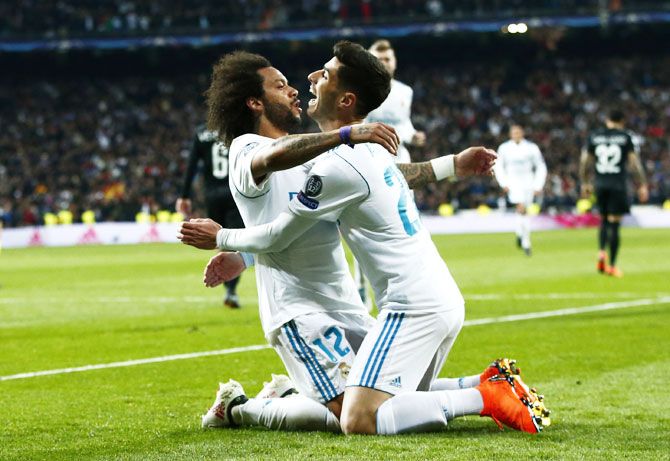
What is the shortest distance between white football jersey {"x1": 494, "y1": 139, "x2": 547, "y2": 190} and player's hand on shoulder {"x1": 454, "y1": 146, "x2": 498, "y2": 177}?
59.1ft

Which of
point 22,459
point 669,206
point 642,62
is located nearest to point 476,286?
point 22,459

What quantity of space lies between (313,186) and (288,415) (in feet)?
3.69

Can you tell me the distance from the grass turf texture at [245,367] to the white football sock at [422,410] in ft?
0.27

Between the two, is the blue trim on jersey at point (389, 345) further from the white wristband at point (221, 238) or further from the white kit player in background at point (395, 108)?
the white kit player in background at point (395, 108)

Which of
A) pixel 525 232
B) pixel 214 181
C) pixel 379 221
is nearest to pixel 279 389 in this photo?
pixel 379 221

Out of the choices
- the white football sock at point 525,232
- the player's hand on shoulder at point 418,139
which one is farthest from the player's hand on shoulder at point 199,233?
the white football sock at point 525,232

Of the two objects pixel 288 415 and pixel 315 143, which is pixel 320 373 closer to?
pixel 288 415

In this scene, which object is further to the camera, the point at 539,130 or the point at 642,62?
the point at 642,62

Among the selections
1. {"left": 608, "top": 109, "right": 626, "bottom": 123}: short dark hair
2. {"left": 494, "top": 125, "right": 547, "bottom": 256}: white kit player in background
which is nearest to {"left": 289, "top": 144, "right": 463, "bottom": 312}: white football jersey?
{"left": 608, "top": 109, "right": 626, "bottom": 123}: short dark hair

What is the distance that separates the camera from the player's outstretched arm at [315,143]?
16.2 feet

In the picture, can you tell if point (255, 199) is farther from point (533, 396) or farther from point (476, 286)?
point (476, 286)

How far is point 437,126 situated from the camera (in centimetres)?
4416

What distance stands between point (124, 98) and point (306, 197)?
4411 centimetres

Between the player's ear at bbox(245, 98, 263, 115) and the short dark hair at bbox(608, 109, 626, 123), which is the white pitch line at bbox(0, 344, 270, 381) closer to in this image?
the player's ear at bbox(245, 98, 263, 115)
